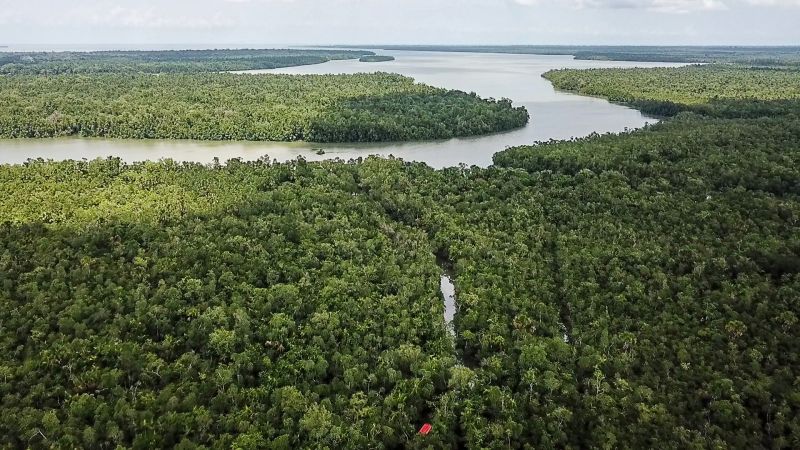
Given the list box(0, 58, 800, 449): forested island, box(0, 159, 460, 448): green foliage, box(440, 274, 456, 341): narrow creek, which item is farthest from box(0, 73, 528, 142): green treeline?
box(440, 274, 456, 341): narrow creek

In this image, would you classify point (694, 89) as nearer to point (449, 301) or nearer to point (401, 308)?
point (449, 301)

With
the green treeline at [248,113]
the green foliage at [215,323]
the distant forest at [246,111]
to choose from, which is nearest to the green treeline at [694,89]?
the green treeline at [248,113]

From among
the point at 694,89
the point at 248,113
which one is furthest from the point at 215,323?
the point at 694,89

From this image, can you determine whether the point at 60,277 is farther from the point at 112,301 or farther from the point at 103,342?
the point at 103,342

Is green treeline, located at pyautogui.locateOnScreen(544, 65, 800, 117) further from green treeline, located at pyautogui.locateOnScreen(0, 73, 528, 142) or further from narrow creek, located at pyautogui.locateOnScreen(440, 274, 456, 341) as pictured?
narrow creek, located at pyautogui.locateOnScreen(440, 274, 456, 341)

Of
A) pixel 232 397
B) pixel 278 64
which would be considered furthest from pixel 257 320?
pixel 278 64

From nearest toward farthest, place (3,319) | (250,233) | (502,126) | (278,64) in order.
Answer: (3,319), (250,233), (502,126), (278,64)
